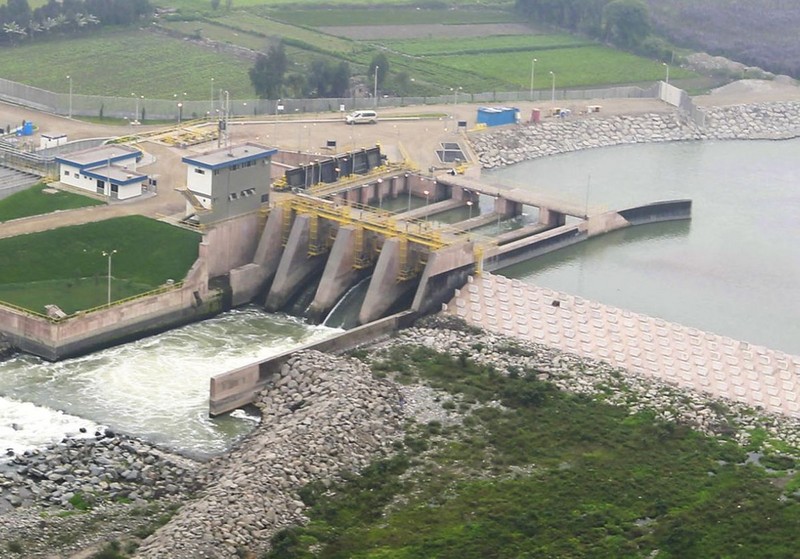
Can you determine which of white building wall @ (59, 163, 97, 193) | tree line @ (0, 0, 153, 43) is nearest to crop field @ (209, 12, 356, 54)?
tree line @ (0, 0, 153, 43)

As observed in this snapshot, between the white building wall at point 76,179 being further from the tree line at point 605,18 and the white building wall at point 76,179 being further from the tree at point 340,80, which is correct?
the tree line at point 605,18

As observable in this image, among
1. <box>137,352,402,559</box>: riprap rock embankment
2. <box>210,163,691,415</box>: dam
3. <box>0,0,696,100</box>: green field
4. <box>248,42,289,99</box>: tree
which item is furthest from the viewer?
<box>0,0,696,100</box>: green field

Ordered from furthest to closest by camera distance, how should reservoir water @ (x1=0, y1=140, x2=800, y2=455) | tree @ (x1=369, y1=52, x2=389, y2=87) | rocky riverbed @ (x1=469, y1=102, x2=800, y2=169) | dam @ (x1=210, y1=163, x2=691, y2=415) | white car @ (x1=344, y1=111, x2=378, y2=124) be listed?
1. tree @ (x1=369, y1=52, x2=389, y2=87)
2. rocky riverbed @ (x1=469, y1=102, x2=800, y2=169)
3. white car @ (x1=344, y1=111, x2=378, y2=124)
4. dam @ (x1=210, y1=163, x2=691, y2=415)
5. reservoir water @ (x1=0, y1=140, x2=800, y2=455)

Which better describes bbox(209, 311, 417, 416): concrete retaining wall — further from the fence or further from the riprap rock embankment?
the fence

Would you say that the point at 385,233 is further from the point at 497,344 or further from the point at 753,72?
the point at 753,72

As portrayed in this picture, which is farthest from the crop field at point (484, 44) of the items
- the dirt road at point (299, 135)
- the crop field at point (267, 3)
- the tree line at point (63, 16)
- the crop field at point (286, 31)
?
the tree line at point (63, 16)

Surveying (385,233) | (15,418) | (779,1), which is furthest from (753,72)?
(15,418)

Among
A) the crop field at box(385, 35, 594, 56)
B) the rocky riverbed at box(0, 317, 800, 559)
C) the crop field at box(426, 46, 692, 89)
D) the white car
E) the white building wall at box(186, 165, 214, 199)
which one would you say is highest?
the white building wall at box(186, 165, 214, 199)
